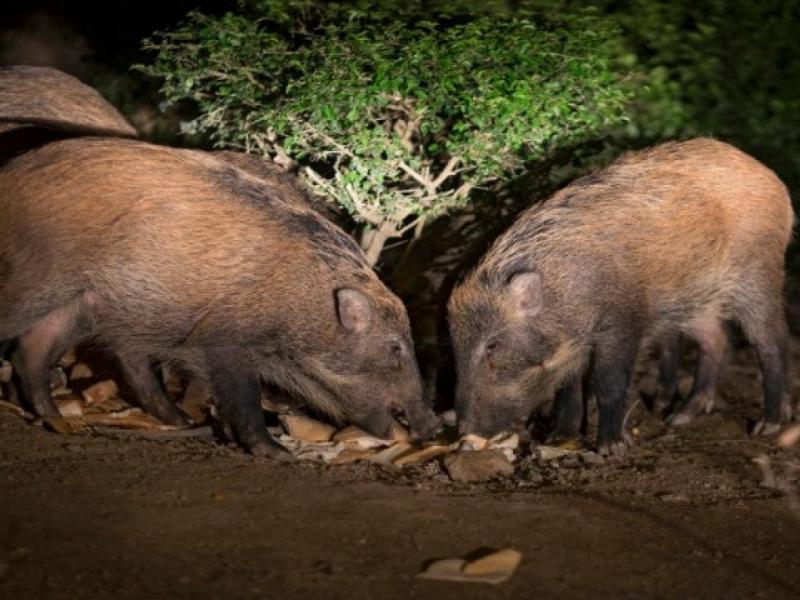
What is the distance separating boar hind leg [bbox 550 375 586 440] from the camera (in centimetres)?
606

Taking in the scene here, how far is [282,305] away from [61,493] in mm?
1645

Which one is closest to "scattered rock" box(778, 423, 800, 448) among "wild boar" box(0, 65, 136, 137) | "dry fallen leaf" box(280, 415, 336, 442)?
"dry fallen leaf" box(280, 415, 336, 442)

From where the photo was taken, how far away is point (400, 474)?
4.98 m

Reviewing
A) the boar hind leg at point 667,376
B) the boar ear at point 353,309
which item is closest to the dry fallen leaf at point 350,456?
the boar ear at point 353,309

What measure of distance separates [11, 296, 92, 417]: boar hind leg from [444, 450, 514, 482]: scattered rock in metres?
1.94

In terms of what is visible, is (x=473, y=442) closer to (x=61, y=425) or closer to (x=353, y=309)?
(x=353, y=309)

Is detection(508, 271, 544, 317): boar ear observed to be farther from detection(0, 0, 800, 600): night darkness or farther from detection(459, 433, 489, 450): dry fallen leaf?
detection(459, 433, 489, 450): dry fallen leaf

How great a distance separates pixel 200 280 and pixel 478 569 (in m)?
2.42

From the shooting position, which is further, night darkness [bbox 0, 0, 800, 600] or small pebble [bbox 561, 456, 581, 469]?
small pebble [bbox 561, 456, 581, 469]

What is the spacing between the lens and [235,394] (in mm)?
5469

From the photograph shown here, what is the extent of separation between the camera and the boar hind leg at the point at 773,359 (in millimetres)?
6395

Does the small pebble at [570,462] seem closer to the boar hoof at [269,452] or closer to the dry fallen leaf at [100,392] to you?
the boar hoof at [269,452]

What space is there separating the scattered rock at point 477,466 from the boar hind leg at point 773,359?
1.94m

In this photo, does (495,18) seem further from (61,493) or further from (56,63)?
(56,63)
